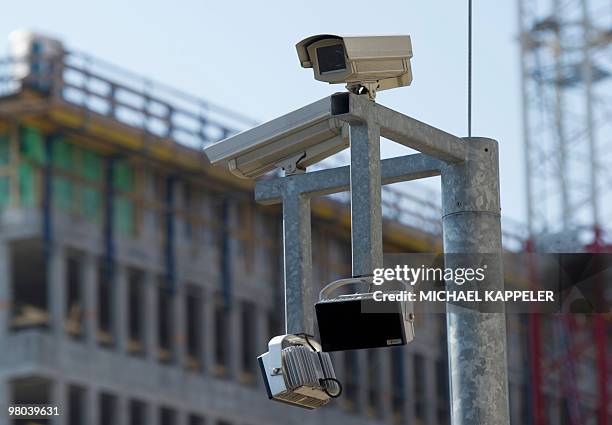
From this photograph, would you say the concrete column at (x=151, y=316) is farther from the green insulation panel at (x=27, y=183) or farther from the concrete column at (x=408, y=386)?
the concrete column at (x=408, y=386)

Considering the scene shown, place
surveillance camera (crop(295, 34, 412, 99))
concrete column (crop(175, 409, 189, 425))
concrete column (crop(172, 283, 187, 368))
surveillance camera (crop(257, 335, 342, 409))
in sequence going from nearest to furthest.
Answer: surveillance camera (crop(257, 335, 342, 409)) → surveillance camera (crop(295, 34, 412, 99)) → concrete column (crop(175, 409, 189, 425)) → concrete column (crop(172, 283, 187, 368))

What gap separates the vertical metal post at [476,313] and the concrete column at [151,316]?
4489 centimetres

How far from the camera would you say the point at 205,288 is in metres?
55.4

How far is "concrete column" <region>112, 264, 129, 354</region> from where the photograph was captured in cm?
5156

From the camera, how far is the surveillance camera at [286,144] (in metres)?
8.02

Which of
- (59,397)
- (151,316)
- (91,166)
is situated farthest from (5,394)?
(91,166)

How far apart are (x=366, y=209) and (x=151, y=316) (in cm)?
4607

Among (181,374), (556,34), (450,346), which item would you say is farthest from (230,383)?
(450,346)

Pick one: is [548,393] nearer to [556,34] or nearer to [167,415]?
[556,34]

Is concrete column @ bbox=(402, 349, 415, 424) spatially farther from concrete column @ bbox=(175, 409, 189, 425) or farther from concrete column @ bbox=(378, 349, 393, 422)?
concrete column @ bbox=(175, 409, 189, 425)

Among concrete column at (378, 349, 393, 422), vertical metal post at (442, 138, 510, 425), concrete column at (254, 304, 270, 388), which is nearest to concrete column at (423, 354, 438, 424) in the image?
concrete column at (378, 349, 393, 422)

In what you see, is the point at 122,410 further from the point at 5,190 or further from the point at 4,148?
the point at 4,148

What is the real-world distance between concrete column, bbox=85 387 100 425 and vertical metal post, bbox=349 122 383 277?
42.2 meters

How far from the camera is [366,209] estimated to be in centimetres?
752
